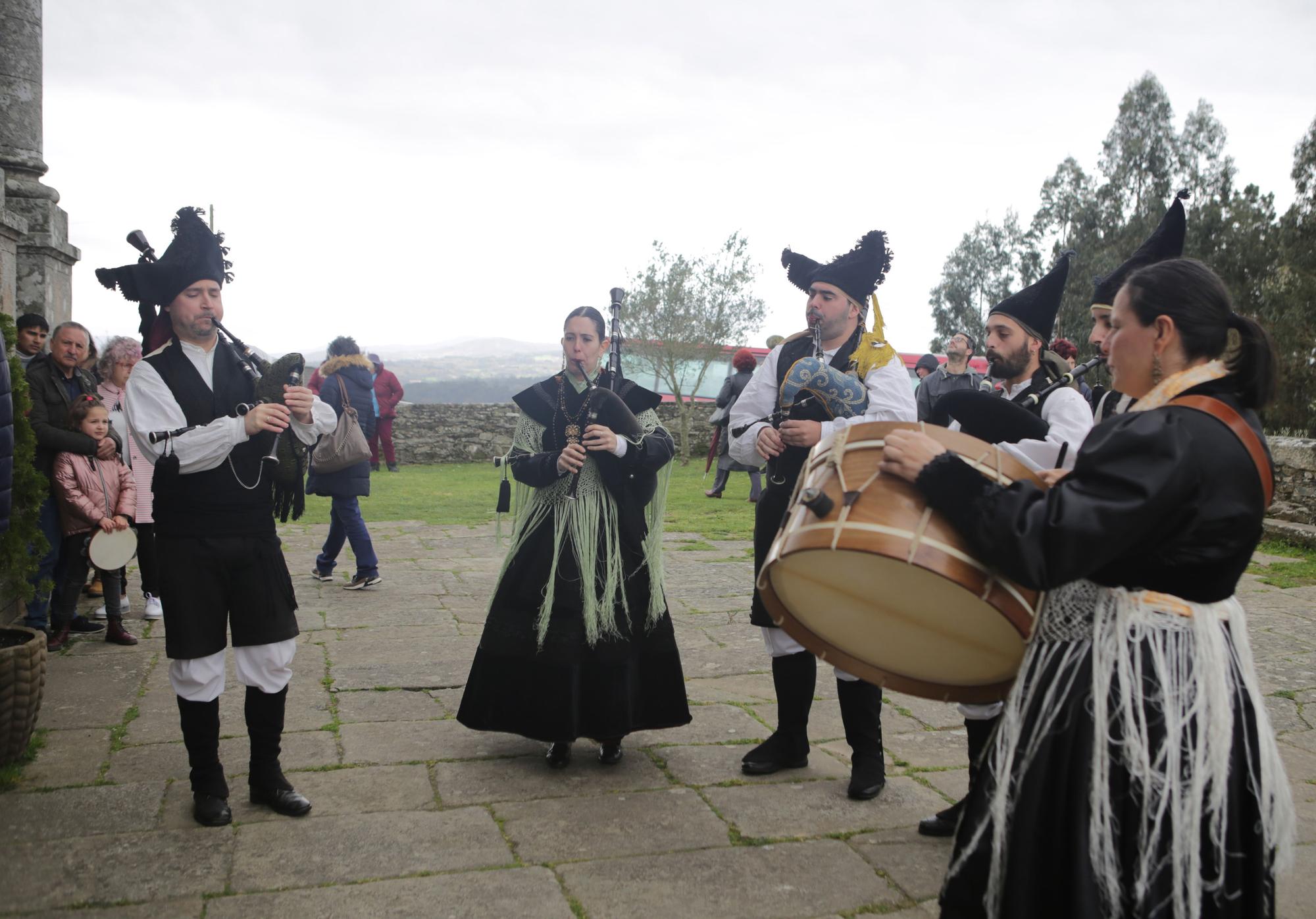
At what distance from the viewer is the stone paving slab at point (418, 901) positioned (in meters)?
2.81

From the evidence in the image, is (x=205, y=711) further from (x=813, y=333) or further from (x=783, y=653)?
(x=813, y=333)

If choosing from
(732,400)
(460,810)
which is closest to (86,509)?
(460,810)

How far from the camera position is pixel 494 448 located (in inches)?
807

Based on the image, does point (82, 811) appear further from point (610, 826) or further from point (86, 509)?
point (86, 509)

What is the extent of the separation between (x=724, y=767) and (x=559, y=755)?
24.9 inches

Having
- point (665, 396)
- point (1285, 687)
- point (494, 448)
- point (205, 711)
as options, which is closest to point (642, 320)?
point (665, 396)

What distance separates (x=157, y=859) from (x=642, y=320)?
21.1m

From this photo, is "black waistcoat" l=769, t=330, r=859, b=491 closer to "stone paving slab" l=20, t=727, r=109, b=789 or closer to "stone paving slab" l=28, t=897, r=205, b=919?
"stone paving slab" l=28, t=897, r=205, b=919

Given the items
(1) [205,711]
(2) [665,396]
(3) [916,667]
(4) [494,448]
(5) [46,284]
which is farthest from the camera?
(2) [665,396]

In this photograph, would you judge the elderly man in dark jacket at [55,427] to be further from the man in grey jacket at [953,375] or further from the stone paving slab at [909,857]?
the man in grey jacket at [953,375]

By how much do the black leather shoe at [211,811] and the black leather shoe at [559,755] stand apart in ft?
3.74

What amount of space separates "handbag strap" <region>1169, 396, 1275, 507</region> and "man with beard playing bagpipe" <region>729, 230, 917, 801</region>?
1.69 metres

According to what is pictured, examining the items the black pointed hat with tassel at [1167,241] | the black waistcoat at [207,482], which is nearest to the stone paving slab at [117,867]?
the black waistcoat at [207,482]

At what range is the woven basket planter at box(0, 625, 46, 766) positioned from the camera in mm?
3723
